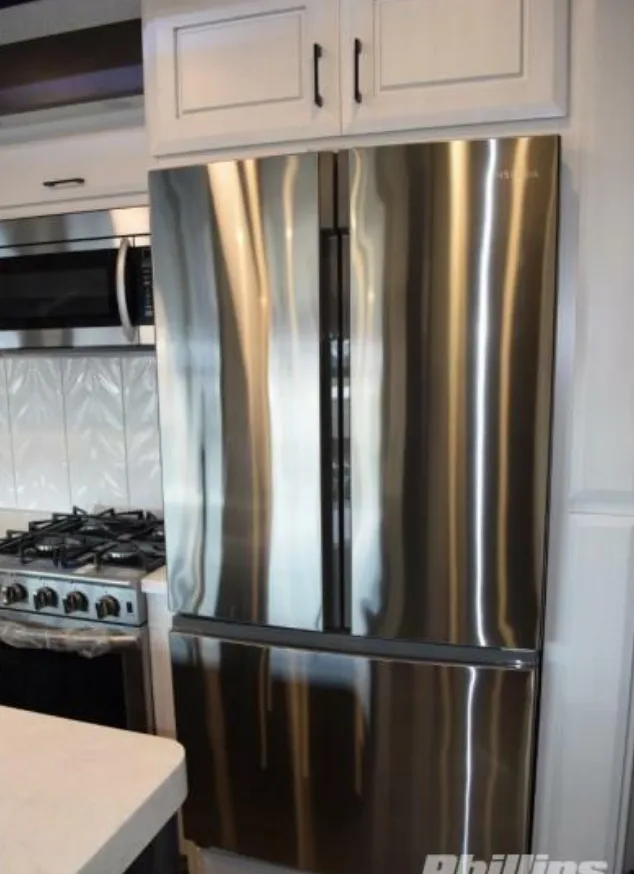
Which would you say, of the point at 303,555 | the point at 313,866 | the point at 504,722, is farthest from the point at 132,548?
the point at 504,722

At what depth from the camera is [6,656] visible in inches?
76.0

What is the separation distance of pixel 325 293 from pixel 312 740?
103 cm

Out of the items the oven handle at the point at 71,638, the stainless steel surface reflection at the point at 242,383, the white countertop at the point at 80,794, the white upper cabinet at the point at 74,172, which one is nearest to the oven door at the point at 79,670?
the oven handle at the point at 71,638

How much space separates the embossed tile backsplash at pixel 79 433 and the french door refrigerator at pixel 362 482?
2.58ft

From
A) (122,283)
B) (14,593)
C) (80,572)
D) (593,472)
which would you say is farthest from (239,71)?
(14,593)

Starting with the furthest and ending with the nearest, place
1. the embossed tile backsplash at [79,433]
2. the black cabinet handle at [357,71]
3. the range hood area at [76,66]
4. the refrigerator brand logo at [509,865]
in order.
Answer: the embossed tile backsplash at [79,433]
the range hood area at [76,66]
the refrigerator brand logo at [509,865]
the black cabinet handle at [357,71]

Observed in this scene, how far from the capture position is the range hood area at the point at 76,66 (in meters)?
1.73

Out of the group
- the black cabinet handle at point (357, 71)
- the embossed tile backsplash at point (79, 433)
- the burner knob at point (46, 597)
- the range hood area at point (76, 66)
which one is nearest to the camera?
the black cabinet handle at point (357, 71)

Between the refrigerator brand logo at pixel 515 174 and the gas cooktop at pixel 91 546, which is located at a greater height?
the refrigerator brand logo at pixel 515 174

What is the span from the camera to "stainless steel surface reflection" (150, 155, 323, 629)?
1.42 m

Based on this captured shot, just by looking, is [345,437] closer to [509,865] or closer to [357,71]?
[357,71]

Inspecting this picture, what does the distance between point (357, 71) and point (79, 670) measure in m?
1.66

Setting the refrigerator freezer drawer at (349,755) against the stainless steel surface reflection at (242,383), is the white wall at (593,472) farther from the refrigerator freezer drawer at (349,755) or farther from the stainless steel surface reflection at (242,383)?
the stainless steel surface reflection at (242,383)

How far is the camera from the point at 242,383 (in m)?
1.49
